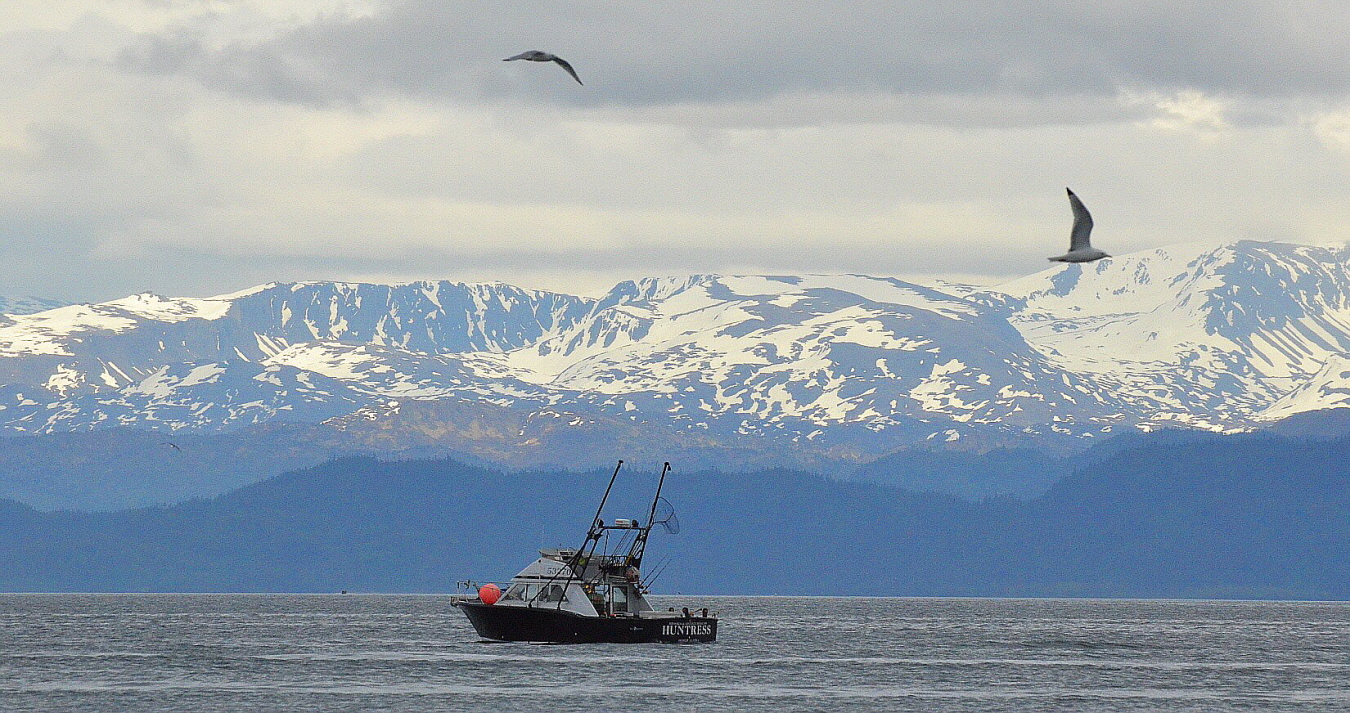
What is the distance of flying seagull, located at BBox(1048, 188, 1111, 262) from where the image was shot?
362ft

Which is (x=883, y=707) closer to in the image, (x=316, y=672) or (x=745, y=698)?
(x=745, y=698)

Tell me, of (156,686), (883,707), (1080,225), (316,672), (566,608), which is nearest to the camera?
(1080,225)

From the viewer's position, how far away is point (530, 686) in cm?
16638

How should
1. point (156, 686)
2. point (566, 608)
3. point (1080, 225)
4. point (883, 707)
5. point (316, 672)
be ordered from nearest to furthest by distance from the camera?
1. point (1080, 225)
2. point (883, 707)
3. point (156, 686)
4. point (316, 672)
5. point (566, 608)

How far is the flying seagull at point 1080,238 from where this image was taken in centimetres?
11037

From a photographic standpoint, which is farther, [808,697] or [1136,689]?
[1136,689]

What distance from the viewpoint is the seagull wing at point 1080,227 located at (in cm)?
11194

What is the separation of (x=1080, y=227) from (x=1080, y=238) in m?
0.64

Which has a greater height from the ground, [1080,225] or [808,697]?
[1080,225]

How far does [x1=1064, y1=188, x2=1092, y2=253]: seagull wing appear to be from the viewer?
112m

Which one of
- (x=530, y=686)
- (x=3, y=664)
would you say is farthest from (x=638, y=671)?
(x=3, y=664)

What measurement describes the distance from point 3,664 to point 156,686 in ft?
103

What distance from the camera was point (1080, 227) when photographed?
114m

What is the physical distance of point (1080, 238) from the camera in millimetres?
113875
